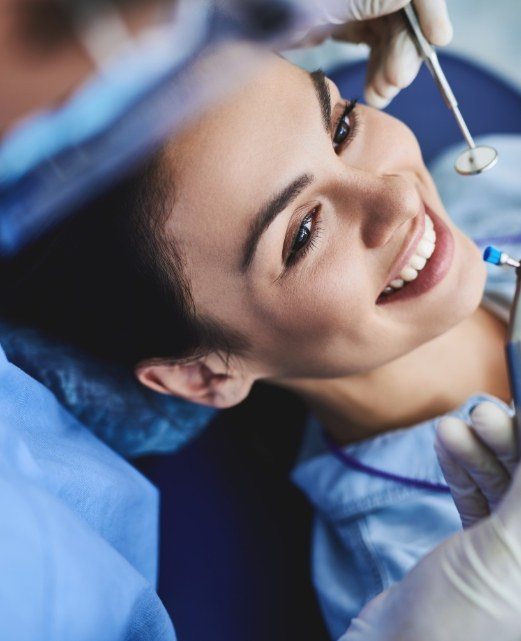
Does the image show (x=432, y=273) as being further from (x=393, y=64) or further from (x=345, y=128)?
(x=393, y=64)

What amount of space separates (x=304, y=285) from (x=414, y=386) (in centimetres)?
34

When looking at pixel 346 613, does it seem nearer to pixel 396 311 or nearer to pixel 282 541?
pixel 282 541

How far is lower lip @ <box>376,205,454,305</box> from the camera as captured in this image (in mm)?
823

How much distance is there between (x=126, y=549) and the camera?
2.79 feet

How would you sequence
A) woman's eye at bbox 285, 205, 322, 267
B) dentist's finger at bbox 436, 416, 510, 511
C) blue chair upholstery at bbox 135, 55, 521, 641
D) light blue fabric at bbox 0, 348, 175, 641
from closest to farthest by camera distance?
light blue fabric at bbox 0, 348, 175, 641
dentist's finger at bbox 436, 416, 510, 511
woman's eye at bbox 285, 205, 322, 267
blue chair upholstery at bbox 135, 55, 521, 641

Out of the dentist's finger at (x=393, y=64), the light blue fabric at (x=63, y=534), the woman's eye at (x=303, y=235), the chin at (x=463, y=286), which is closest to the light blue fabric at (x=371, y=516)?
the chin at (x=463, y=286)

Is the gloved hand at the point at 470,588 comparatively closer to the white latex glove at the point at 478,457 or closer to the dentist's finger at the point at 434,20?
the white latex glove at the point at 478,457

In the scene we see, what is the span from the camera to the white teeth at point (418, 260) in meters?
0.82

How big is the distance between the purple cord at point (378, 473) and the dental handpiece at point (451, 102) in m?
0.46

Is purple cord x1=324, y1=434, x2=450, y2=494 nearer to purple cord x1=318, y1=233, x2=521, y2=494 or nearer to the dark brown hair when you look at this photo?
purple cord x1=318, y1=233, x2=521, y2=494

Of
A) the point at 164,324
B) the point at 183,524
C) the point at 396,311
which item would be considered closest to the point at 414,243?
the point at 396,311

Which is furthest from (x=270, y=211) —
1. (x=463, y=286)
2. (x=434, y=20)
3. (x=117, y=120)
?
(x=434, y=20)

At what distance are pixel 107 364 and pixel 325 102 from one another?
481 mm

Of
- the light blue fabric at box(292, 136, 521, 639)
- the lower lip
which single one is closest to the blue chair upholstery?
the light blue fabric at box(292, 136, 521, 639)
